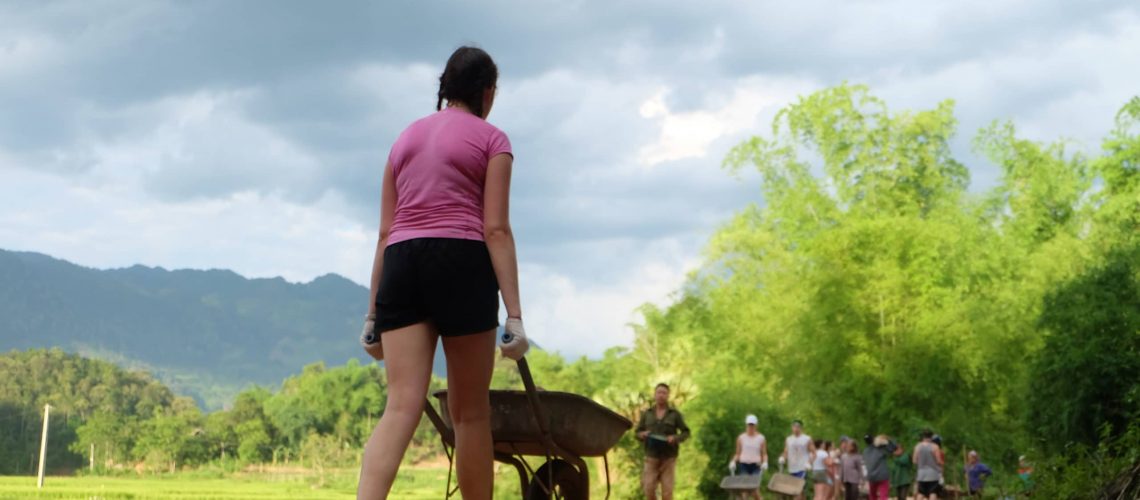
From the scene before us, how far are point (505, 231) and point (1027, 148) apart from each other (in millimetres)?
47078

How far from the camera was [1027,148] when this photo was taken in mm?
49125

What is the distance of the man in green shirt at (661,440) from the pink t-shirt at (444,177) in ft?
36.1

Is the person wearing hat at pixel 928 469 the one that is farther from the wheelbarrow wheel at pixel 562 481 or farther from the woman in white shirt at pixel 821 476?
the wheelbarrow wheel at pixel 562 481

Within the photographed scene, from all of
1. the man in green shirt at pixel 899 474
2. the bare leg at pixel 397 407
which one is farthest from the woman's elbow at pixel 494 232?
the man in green shirt at pixel 899 474

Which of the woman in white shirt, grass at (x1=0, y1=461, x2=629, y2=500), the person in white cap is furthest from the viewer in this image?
grass at (x1=0, y1=461, x2=629, y2=500)

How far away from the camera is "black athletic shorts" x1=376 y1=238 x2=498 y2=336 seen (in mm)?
5000

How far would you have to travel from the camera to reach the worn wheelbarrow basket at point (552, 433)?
22.7 ft

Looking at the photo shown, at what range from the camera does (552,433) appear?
7121 millimetres

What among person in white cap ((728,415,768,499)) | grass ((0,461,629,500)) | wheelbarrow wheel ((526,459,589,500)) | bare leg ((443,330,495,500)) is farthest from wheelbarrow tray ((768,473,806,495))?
bare leg ((443,330,495,500))

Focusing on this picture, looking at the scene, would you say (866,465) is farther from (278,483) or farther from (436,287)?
(278,483)

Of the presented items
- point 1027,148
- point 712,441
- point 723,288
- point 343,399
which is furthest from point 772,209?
point 343,399

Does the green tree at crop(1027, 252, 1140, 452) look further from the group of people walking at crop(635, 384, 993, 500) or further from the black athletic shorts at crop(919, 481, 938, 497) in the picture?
the black athletic shorts at crop(919, 481, 938, 497)

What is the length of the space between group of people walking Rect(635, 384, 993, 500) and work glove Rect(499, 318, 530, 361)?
35.4 feet

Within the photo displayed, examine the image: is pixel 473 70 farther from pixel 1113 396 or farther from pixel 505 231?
pixel 1113 396
